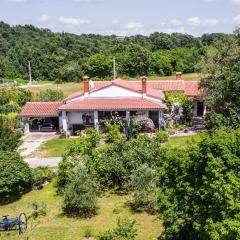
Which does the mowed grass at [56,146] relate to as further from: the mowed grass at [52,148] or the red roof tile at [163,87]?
the red roof tile at [163,87]

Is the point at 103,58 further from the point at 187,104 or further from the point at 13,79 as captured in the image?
the point at 187,104

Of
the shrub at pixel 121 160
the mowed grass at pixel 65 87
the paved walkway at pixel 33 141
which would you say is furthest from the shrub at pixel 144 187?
the mowed grass at pixel 65 87

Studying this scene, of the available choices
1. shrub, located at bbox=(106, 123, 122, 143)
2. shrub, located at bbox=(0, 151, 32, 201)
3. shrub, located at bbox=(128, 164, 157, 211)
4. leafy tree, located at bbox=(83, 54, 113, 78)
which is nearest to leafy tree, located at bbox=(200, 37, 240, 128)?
shrub, located at bbox=(106, 123, 122, 143)

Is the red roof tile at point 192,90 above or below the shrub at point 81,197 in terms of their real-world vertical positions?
above

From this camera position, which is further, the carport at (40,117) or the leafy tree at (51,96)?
the leafy tree at (51,96)

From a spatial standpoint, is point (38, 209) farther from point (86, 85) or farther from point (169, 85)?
point (169, 85)

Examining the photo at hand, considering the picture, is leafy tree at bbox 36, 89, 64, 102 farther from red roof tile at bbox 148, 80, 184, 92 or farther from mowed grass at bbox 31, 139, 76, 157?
mowed grass at bbox 31, 139, 76, 157

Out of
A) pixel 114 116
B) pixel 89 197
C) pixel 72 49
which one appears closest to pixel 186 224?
pixel 89 197
